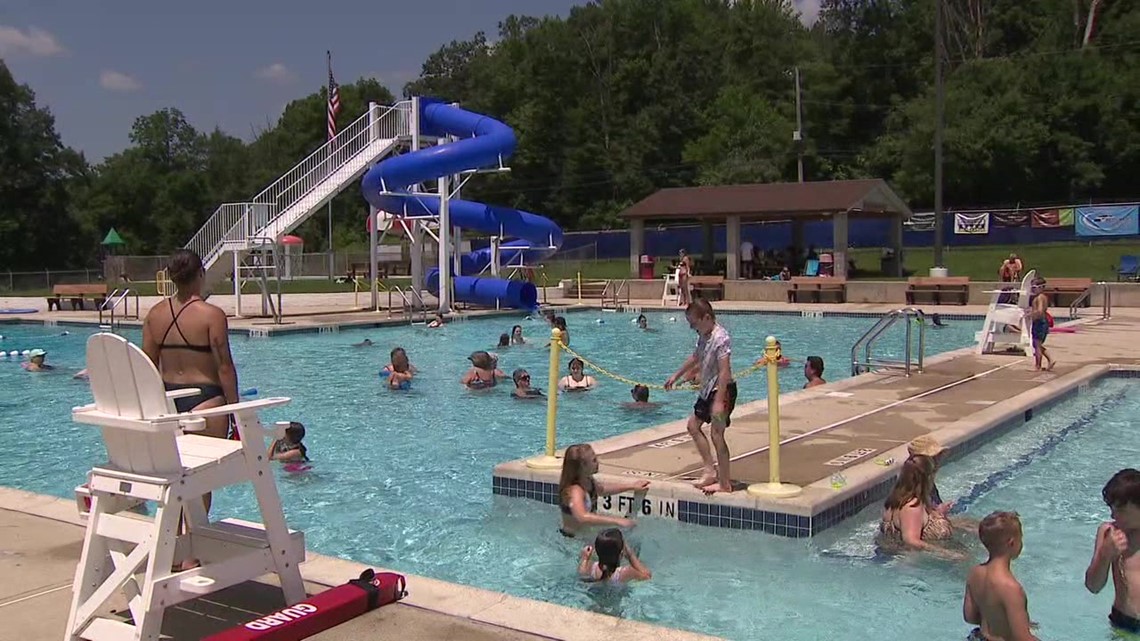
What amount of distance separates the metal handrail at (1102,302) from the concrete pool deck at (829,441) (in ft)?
28.7

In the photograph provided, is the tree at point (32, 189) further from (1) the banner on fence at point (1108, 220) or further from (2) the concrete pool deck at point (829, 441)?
(2) the concrete pool deck at point (829, 441)

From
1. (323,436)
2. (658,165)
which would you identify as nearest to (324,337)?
(323,436)

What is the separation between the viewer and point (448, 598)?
198 inches

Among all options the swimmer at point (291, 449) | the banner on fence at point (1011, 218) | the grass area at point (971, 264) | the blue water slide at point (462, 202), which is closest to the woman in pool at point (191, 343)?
the swimmer at point (291, 449)

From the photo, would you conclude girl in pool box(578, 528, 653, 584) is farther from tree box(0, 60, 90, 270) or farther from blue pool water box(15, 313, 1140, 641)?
tree box(0, 60, 90, 270)

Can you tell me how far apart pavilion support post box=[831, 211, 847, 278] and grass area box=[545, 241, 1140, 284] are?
11.7 ft

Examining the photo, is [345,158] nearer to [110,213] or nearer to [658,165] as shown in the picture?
[658,165]

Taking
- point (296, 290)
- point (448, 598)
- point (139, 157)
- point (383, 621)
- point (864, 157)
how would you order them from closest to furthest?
1. point (383, 621)
2. point (448, 598)
3. point (296, 290)
4. point (864, 157)
5. point (139, 157)

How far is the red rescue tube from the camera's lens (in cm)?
429

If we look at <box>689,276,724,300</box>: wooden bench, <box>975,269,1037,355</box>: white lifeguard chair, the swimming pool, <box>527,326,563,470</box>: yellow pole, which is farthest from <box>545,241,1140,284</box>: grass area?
<box>527,326,563,470</box>: yellow pole

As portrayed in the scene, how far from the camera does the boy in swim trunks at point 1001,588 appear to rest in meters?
4.52

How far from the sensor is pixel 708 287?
3189cm

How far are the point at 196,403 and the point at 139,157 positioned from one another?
288 ft

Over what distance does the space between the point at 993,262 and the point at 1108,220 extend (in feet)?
21.9
